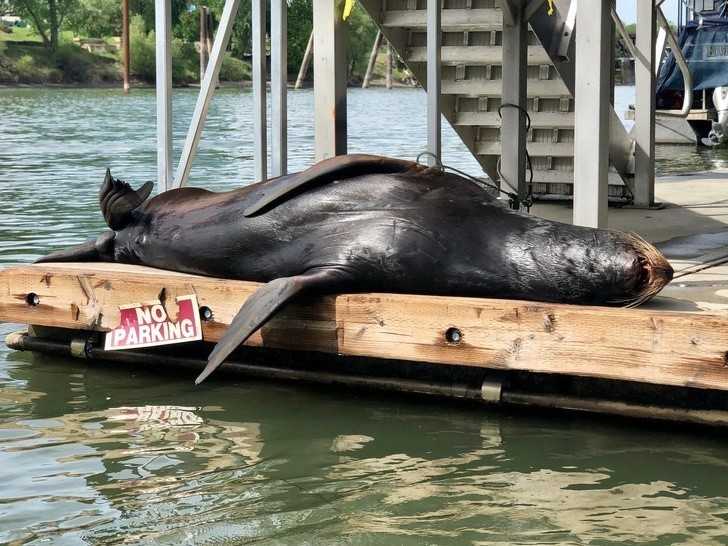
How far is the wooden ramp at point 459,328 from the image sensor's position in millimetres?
5680

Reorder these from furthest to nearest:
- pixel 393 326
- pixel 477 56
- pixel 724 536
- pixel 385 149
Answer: pixel 385 149 → pixel 477 56 → pixel 393 326 → pixel 724 536

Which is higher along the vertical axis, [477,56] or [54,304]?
[477,56]

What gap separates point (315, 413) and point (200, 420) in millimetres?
567

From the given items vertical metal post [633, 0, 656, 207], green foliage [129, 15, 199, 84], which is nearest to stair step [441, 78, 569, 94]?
vertical metal post [633, 0, 656, 207]

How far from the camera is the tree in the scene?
Answer: 91.0 metres

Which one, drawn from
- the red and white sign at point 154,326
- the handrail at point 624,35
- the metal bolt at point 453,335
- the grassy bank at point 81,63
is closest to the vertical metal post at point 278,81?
the red and white sign at point 154,326

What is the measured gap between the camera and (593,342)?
5.84 meters

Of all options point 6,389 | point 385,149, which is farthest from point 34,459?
point 385,149

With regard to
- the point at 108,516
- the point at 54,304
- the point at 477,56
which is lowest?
the point at 108,516

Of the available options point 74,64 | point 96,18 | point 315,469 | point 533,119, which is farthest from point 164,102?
point 96,18


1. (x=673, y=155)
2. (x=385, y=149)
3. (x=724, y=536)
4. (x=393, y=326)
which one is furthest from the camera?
(x=385, y=149)

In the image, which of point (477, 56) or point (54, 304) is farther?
point (477, 56)

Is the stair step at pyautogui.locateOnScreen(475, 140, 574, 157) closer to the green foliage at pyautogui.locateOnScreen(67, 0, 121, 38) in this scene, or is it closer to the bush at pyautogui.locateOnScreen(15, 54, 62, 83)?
the bush at pyautogui.locateOnScreen(15, 54, 62, 83)

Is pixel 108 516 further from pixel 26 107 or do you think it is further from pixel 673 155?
pixel 26 107
